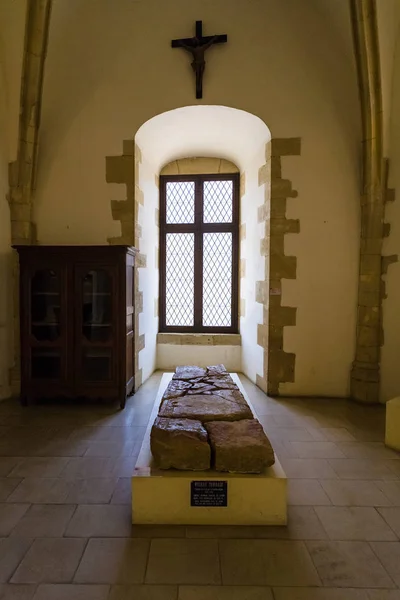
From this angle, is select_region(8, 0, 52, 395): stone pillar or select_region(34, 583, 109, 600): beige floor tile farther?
Answer: select_region(8, 0, 52, 395): stone pillar

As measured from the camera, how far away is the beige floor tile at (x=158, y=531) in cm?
159

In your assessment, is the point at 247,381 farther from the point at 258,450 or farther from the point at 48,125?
the point at 48,125

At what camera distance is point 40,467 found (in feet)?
7.18

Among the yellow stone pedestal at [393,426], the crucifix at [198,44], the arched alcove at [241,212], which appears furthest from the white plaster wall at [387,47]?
the yellow stone pedestal at [393,426]

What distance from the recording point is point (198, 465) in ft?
5.46

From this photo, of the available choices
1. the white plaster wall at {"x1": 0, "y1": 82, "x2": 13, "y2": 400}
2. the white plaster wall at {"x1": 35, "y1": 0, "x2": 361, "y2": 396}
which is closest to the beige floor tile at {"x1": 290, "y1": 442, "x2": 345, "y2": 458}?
the white plaster wall at {"x1": 35, "y1": 0, "x2": 361, "y2": 396}

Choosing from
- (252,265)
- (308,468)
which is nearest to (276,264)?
(252,265)

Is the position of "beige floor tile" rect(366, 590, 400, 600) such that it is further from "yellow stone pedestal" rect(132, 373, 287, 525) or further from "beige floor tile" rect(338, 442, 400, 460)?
"beige floor tile" rect(338, 442, 400, 460)

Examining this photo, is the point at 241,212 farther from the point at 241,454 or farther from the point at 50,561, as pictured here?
the point at 50,561

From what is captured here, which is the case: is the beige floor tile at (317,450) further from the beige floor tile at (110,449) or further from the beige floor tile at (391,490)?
the beige floor tile at (110,449)

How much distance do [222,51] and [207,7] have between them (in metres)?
0.47

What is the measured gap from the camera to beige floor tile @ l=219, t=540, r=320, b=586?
1.34m

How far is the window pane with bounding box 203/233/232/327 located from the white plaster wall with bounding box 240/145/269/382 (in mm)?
250

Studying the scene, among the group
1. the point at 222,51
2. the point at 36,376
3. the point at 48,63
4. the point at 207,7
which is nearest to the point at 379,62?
the point at 222,51
